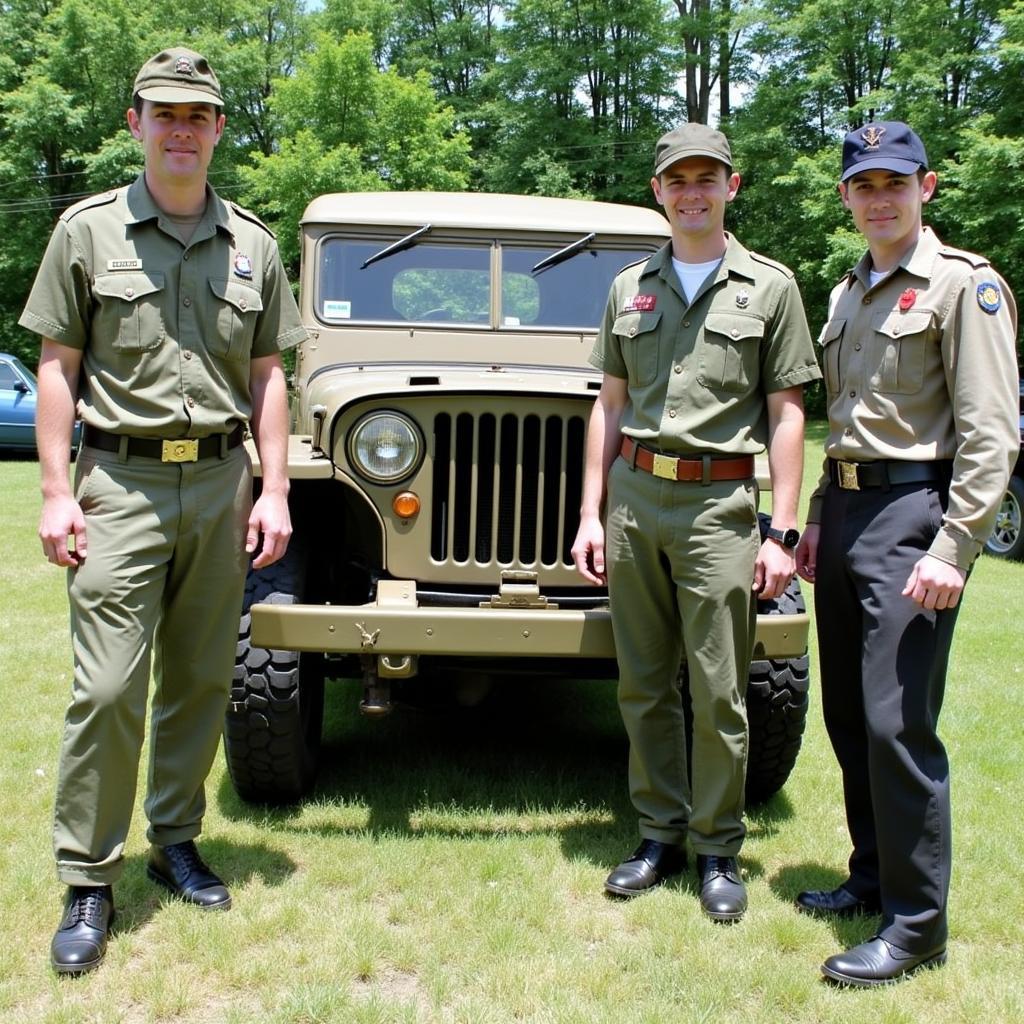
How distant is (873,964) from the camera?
8.46 ft

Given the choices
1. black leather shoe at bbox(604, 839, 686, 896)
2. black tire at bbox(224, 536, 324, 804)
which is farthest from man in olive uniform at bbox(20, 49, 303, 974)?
black leather shoe at bbox(604, 839, 686, 896)

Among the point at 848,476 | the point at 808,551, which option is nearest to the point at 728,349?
the point at 848,476

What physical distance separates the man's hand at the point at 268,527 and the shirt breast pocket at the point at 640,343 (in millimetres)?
979

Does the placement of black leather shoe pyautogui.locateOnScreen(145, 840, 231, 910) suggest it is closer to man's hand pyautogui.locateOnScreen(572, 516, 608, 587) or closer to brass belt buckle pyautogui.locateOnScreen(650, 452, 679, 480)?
man's hand pyautogui.locateOnScreen(572, 516, 608, 587)

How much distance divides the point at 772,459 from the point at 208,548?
4.76 ft

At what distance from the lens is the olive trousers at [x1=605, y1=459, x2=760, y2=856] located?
2.92 m

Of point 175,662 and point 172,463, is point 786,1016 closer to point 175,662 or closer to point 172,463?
point 175,662

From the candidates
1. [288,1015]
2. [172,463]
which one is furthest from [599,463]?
[288,1015]

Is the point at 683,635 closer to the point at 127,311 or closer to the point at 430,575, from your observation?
the point at 430,575

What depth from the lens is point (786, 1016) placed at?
8.11ft

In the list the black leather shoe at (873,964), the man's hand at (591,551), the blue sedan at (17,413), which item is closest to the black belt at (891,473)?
the man's hand at (591,551)

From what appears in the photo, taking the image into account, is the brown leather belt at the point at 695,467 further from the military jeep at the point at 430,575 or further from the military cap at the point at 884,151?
the military cap at the point at 884,151

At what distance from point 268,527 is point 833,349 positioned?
1.48m

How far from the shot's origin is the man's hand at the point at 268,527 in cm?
291
